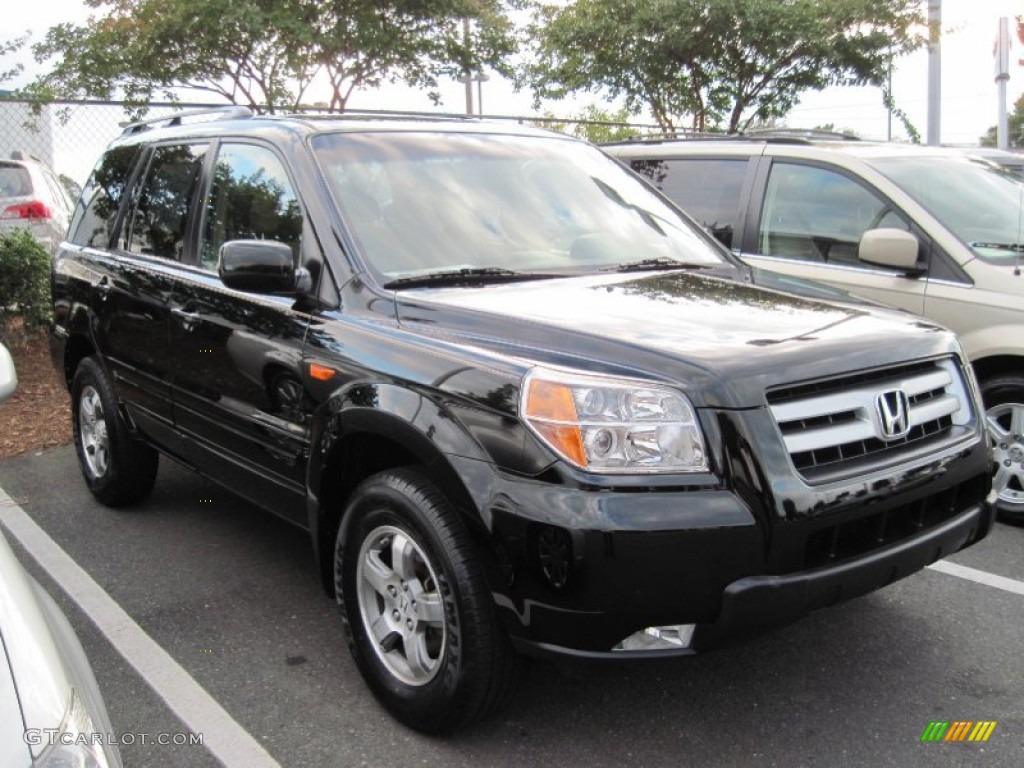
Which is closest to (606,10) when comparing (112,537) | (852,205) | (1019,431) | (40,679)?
(852,205)

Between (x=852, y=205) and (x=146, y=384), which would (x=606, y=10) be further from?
(x=146, y=384)

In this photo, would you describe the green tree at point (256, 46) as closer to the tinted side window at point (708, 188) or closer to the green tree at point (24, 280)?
the green tree at point (24, 280)

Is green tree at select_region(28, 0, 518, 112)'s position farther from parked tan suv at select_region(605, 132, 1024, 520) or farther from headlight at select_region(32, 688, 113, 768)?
headlight at select_region(32, 688, 113, 768)

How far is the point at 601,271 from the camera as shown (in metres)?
3.57

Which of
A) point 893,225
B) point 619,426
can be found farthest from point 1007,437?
point 619,426

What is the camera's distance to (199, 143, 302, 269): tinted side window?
11.6 ft

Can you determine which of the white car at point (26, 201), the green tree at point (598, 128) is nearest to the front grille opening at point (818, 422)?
the white car at point (26, 201)

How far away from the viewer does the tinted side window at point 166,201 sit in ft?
13.9

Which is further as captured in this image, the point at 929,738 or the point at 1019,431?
the point at 1019,431

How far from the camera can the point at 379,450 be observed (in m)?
3.06

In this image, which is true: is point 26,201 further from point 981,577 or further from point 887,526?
point 887,526

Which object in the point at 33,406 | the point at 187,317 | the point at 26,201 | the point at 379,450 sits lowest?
the point at 33,406

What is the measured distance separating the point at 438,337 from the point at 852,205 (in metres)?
3.18

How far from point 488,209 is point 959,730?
2.31 m
